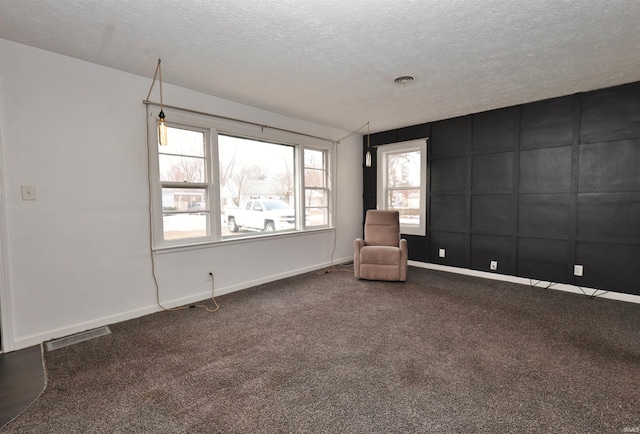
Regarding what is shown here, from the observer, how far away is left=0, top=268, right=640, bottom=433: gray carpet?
63.7 inches

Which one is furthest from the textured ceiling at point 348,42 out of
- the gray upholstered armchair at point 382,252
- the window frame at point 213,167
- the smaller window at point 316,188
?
the gray upholstered armchair at point 382,252

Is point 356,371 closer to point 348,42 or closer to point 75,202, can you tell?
point 348,42

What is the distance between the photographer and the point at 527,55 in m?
2.62

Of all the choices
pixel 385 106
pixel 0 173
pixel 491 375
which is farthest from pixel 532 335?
pixel 0 173

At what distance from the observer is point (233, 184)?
3938mm

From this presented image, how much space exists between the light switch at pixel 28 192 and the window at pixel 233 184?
0.93 metres

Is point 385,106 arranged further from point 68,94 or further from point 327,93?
point 68,94

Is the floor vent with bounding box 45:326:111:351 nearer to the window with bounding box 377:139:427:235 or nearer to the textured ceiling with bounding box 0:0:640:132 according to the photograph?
the textured ceiling with bounding box 0:0:640:132

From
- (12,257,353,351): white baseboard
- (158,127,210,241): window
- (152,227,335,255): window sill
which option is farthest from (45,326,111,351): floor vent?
(158,127,210,241): window

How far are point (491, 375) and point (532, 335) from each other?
0.89 metres

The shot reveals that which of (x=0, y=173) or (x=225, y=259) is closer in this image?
(x=0, y=173)

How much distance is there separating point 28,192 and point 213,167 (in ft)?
5.44

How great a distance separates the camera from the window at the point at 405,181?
5098 millimetres

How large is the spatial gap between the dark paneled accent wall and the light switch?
195 inches
